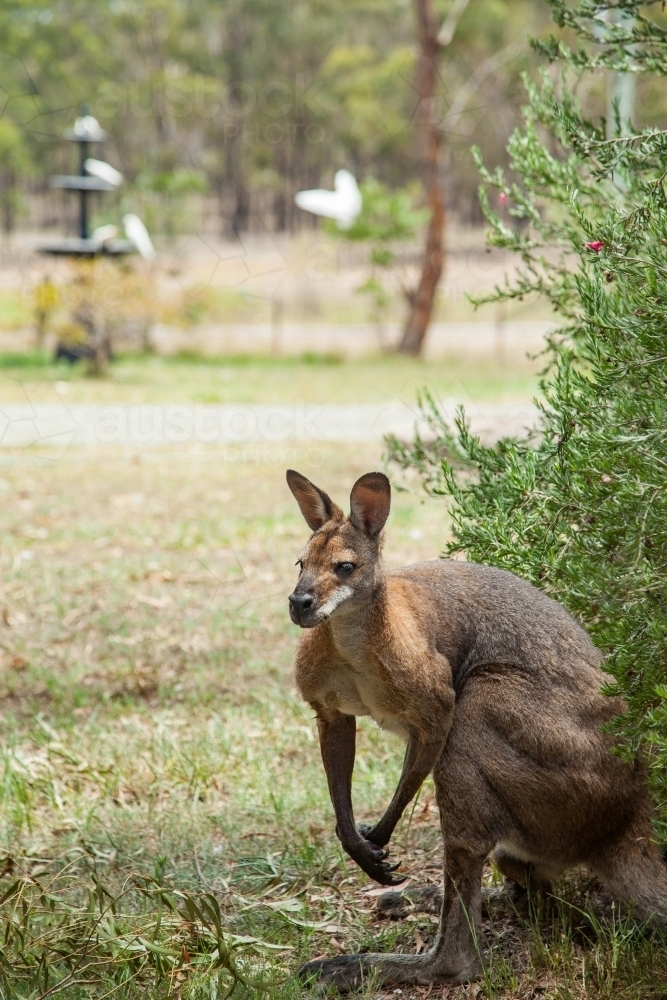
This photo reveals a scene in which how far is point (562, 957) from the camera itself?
2.87m

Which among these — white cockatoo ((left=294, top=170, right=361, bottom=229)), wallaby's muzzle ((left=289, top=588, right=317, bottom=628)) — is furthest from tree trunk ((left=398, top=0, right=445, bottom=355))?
wallaby's muzzle ((left=289, top=588, right=317, bottom=628))

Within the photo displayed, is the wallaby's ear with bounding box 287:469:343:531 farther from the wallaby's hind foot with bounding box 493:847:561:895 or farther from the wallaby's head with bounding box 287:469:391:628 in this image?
the wallaby's hind foot with bounding box 493:847:561:895

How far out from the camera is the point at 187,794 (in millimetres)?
4184

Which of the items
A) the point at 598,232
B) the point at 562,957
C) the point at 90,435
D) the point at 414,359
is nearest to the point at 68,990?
the point at 562,957

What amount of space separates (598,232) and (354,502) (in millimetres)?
935

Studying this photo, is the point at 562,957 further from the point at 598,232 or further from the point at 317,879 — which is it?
the point at 598,232

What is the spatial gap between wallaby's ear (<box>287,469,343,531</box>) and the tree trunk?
48.0 feet

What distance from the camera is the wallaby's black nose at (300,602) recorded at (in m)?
2.66

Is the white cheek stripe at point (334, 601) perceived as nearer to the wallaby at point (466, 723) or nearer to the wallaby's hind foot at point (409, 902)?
the wallaby at point (466, 723)

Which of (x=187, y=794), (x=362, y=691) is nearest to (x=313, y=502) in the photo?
(x=362, y=691)

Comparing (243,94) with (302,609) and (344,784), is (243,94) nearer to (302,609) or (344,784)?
(344,784)

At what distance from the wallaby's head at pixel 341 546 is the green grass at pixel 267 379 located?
8.86m

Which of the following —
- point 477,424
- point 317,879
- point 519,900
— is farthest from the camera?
point 477,424

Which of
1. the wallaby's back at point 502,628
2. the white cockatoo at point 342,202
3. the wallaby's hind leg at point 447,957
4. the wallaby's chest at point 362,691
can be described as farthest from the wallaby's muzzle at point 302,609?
the white cockatoo at point 342,202
